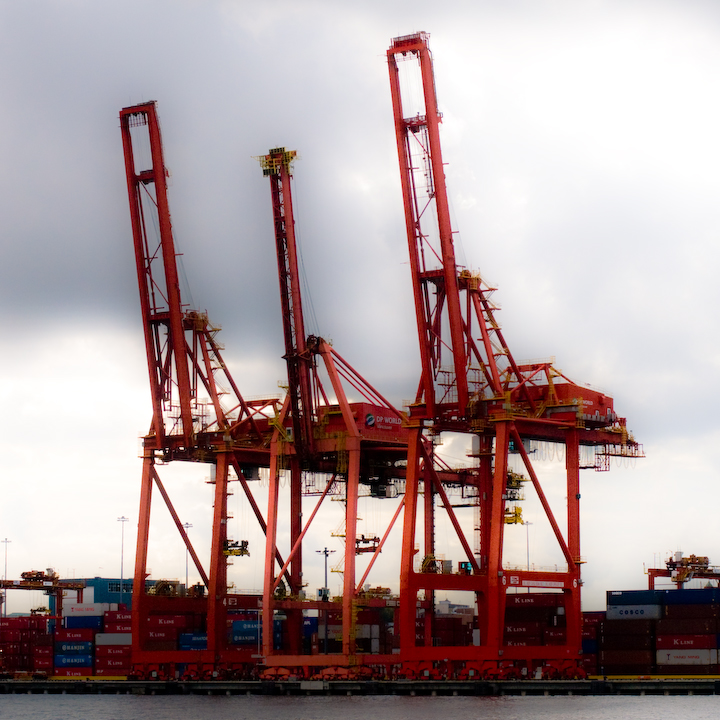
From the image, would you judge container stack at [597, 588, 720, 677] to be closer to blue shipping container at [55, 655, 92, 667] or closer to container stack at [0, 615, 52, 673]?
blue shipping container at [55, 655, 92, 667]

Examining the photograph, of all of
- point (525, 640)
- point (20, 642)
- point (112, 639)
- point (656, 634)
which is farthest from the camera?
point (20, 642)

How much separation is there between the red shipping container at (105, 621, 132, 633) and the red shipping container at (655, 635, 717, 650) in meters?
34.7

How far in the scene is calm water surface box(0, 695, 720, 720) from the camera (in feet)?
192

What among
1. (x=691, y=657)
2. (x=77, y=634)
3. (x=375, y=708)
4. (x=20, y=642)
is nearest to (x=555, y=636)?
(x=691, y=657)

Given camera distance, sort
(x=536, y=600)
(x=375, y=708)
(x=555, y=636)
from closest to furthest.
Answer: (x=375, y=708)
(x=555, y=636)
(x=536, y=600)

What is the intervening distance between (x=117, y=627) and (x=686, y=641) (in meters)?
36.7

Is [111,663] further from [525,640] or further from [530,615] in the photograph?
[530,615]

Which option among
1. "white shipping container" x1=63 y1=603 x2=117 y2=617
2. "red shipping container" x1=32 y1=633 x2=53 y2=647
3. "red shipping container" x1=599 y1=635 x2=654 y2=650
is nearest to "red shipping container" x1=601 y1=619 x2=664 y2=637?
"red shipping container" x1=599 y1=635 x2=654 y2=650

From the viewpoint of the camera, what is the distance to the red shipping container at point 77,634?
92062 millimetres

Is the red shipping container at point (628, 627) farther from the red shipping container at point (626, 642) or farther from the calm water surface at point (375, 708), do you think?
the calm water surface at point (375, 708)

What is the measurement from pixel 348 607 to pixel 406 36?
27546mm

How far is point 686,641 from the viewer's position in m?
72.0

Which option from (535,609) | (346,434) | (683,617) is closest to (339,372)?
(346,434)

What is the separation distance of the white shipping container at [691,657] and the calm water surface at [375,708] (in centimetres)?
170
